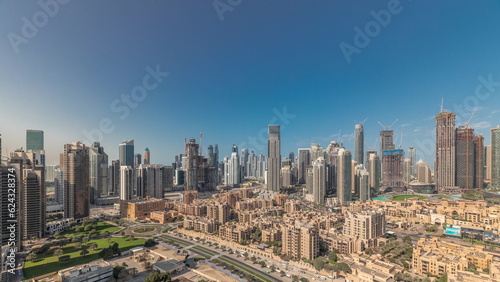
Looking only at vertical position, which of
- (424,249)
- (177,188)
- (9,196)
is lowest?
(177,188)

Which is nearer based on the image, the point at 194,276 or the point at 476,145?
the point at 194,276

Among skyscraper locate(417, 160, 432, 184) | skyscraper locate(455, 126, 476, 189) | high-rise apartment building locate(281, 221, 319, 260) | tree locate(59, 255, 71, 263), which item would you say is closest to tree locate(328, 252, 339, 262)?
high-rise apartment building locate(281, 221, 319, 260)

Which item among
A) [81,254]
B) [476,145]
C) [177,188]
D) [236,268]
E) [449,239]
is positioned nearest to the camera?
[236,268]

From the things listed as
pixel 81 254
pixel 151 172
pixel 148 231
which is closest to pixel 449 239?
pixel 148 231

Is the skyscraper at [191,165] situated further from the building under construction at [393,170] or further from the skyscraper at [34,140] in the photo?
the building under construction at [393,170]

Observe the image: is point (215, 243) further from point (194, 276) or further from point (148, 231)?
point (148, 231)

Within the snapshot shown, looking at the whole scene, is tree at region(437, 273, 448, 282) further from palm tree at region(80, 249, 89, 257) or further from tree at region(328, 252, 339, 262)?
palm tree at region(80, 249, 89, 257)
